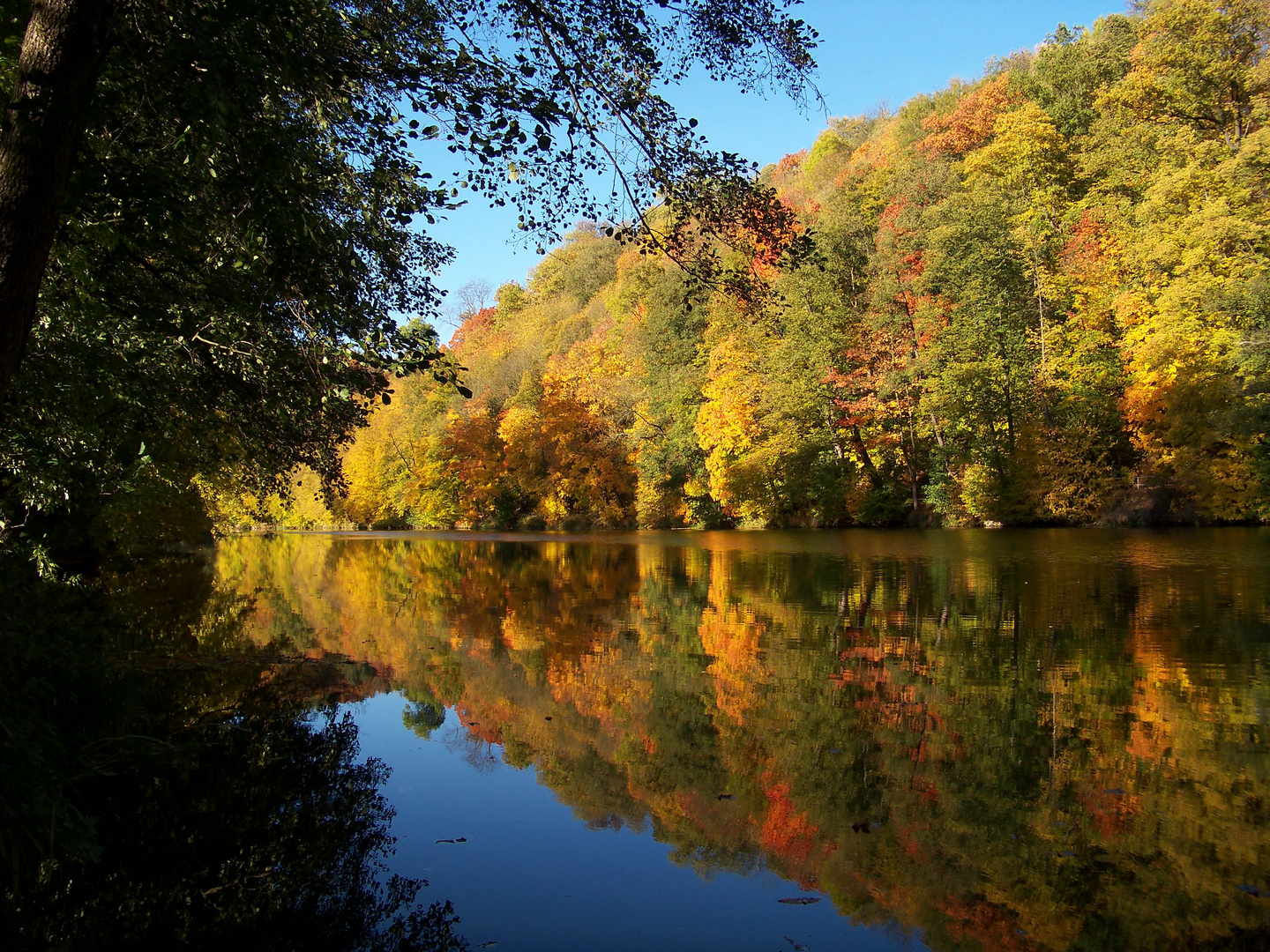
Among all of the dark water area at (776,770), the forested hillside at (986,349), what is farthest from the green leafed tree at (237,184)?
the forested hillside at (986,349)

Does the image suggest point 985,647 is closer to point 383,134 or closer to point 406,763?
Answer: point 406,763

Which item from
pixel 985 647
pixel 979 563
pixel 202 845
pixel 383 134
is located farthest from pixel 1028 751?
pixel 979 563

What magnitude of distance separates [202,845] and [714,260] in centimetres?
453

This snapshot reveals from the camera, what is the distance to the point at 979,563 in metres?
19.3

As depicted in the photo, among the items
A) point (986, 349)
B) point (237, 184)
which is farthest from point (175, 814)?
point (986, 349)

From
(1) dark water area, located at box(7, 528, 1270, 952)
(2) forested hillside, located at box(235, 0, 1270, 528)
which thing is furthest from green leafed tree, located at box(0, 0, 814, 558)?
(2) forested hillside, located at box(235, 0, 1270, 528)

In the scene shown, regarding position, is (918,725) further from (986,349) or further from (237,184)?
(986,349)

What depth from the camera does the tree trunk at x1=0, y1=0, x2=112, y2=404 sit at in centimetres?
354

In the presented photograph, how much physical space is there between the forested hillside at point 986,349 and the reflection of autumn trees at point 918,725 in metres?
10.8

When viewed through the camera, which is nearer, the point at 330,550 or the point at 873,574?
the point at 873,574

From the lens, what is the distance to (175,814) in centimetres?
489

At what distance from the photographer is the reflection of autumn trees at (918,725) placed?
162 inches

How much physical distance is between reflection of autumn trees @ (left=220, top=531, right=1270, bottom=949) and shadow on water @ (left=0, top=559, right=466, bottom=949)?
143 cm

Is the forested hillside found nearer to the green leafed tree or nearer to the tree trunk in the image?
the green leafed tree
